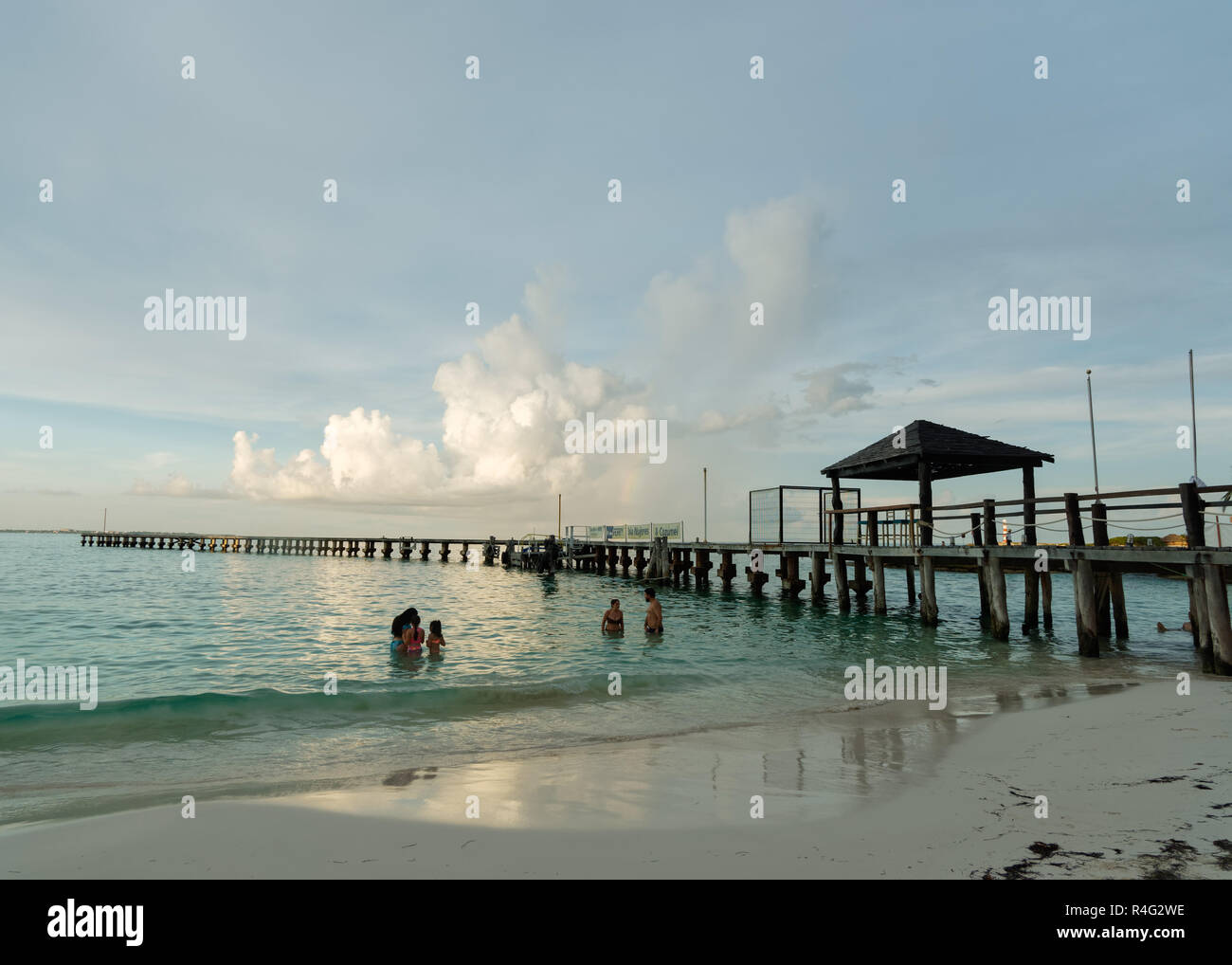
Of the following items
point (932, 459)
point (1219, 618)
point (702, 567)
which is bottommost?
point (702, 567)

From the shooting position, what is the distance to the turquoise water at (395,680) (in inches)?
354

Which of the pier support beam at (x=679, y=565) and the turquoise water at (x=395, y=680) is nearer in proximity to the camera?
the turquoise water at (x=395, y=680)

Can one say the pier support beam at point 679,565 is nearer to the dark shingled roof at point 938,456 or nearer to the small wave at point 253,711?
the dark shingled roof at point 938,456

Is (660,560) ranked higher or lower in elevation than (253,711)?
higher

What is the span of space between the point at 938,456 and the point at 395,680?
1642 centimetres

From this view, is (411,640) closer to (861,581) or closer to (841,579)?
(841,579)

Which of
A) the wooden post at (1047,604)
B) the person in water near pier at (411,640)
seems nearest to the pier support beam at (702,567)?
the wooden post at (1047,604)

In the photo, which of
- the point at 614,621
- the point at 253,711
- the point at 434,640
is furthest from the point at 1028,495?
the point at 253,711

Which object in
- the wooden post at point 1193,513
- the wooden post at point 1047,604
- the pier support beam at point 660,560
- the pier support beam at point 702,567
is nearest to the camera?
the wooden post at point 1193,513

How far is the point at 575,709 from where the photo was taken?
12289 mm

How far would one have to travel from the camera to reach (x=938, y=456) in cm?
2045

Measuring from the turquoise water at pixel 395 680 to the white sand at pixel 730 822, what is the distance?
1594 millimetres
